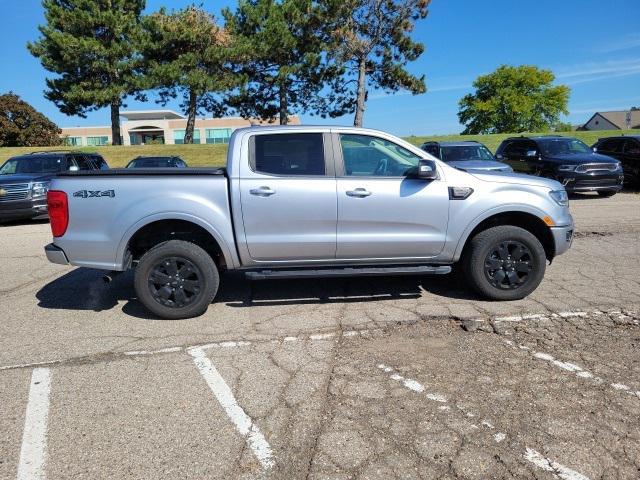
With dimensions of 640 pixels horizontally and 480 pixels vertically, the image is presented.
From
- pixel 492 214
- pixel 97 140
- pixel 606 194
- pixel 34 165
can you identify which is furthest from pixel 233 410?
pixel 97 140

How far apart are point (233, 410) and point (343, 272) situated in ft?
6.96

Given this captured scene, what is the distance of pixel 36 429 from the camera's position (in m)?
3.21

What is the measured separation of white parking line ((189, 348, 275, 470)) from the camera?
Answer: 292 cm

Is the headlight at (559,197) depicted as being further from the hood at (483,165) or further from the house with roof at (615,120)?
the house with roof at (615,120)

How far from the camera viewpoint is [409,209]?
5.24 m

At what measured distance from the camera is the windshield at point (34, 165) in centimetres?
1367

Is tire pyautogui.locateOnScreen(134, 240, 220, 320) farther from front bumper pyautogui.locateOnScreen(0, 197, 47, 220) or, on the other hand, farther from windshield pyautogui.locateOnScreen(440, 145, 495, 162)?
windshield pyautogui.locateOnScreen(440, 145, 495, 162)

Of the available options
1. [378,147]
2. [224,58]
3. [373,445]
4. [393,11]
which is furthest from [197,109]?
[373,445]

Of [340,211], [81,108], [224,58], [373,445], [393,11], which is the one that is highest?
[393,11]

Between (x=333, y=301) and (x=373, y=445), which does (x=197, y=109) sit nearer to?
(x=333, y=301)

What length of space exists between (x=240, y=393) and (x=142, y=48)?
3452 centimetres

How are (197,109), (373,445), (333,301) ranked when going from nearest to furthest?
(373,445)
(333,301)
(197,109)

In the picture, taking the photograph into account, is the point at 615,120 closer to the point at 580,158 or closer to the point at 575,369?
the point at 580,158

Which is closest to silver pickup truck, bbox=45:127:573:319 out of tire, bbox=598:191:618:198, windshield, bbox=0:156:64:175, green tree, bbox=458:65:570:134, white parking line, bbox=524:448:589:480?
white parking line, bbox=524:448:589:480
